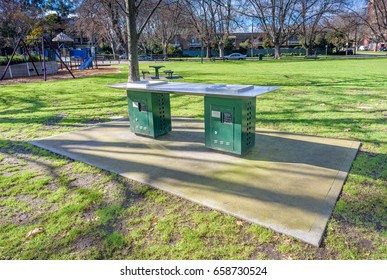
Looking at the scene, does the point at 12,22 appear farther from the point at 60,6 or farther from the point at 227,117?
the point at 227,117

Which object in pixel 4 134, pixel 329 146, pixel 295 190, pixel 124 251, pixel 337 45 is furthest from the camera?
pixel 337 45

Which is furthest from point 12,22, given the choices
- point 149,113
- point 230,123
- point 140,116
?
point 230,123

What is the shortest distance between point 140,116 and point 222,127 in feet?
6.28

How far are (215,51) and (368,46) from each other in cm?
5820

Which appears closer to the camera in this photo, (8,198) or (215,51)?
A: (8,198)

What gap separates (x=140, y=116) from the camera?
6004 millimetres

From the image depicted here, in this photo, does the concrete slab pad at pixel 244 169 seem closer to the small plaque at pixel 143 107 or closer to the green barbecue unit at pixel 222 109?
the green barbecue unit at pixel 222 109

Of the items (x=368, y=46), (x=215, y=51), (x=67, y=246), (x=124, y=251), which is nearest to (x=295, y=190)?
(x=124, y=251)

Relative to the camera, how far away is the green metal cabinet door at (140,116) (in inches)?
231

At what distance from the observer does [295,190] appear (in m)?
3.70

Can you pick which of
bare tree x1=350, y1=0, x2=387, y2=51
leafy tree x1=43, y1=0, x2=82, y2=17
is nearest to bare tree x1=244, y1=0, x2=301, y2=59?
bare tree x1=350, y1=0, x2=387, y2=51

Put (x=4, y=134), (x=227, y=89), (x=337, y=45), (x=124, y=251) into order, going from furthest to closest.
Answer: (x=337, y=45) < (x=4, y=134) < (x=227, y=89) < (x=124, y=251)

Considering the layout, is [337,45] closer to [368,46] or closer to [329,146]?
[368,46]

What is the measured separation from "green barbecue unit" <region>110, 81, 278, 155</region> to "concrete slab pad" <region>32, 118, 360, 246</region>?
0.72 ft
